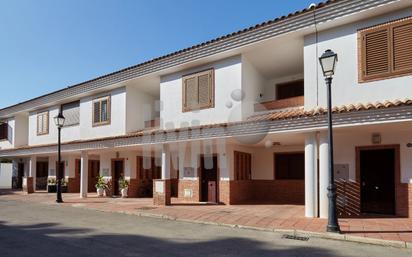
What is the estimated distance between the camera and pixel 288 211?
13.6m

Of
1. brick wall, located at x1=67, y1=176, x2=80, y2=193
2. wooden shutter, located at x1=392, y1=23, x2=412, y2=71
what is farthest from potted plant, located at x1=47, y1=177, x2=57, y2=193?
wooden shutter, located at x1=392, y1=23, x2=412, y2=71

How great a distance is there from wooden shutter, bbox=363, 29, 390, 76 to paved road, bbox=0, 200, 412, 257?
528 cm

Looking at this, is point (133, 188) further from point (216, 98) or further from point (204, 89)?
point (216, 98)

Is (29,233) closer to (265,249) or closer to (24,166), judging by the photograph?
(265,249)

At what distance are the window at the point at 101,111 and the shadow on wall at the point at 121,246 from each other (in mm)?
10855

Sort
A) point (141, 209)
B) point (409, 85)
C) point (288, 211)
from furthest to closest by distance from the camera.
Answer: point (141, 209) < point (288, 211) < point (409, 85)

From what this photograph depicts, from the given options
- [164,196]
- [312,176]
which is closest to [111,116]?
[164,196]

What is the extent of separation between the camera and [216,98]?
15195 mm

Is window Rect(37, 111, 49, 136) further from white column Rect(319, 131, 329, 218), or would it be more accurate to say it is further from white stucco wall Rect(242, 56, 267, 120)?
white column Rect(319, 131, 329, 218)

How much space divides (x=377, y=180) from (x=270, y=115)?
4.15 m

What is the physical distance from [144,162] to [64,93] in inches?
251

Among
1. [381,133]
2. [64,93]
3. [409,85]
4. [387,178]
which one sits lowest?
[387,178]

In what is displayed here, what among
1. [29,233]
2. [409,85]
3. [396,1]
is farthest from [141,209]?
[396,1]

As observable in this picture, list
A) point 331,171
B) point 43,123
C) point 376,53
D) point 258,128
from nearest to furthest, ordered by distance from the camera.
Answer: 1. point 331,171
2. point 376,53
3. point 258,128
4. point 43,123
